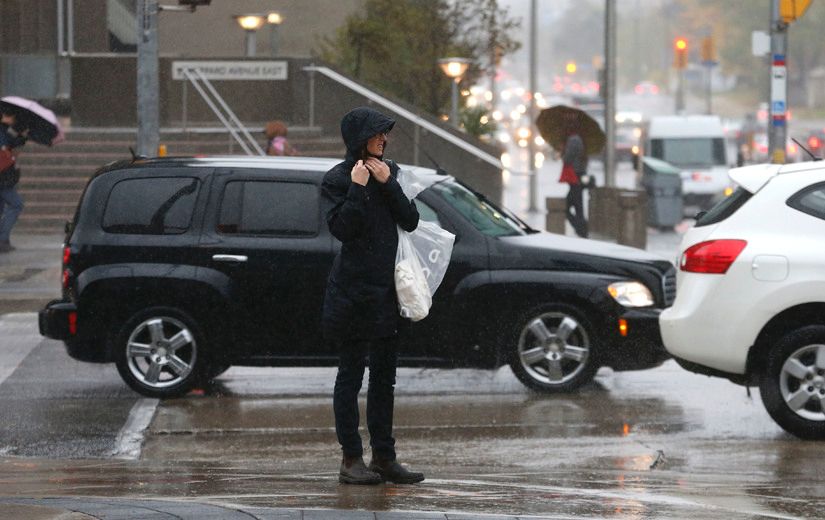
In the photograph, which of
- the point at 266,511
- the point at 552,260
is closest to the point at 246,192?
the point at 552,260

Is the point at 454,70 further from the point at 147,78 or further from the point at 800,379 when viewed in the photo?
the point at 800,379

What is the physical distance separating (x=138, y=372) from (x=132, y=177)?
1324 millimetres

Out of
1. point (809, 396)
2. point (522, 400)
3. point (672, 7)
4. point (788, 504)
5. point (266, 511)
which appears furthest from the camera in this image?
point (672, 7)

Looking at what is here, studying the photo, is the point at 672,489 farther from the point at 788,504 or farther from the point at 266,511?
the point at 266,511

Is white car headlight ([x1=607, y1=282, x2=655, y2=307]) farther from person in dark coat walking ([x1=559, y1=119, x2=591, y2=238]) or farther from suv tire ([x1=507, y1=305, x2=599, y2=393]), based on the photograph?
person in dark coat walking ([x1=559, y1=119, x2=591, y2=238])

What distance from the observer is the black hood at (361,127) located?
7.30 meters

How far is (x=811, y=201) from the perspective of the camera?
9.66m

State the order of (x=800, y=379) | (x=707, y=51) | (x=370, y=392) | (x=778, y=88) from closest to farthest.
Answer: (x=370, y=392)
(x=800, y=379)
(x=778, y=88)
(x=707, y=51)

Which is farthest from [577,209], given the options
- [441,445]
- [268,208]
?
[441,445]

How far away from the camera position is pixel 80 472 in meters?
8.31

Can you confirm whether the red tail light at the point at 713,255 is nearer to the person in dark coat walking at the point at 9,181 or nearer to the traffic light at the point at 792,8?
the traffic light at the point at 792,8

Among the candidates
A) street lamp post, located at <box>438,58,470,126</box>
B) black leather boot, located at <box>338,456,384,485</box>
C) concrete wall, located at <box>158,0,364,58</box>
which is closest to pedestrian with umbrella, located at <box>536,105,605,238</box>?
street lamp post, located at <box>438,58,470,126</box>

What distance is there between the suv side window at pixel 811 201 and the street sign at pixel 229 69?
779 inches

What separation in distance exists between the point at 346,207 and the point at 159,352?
428 cm
